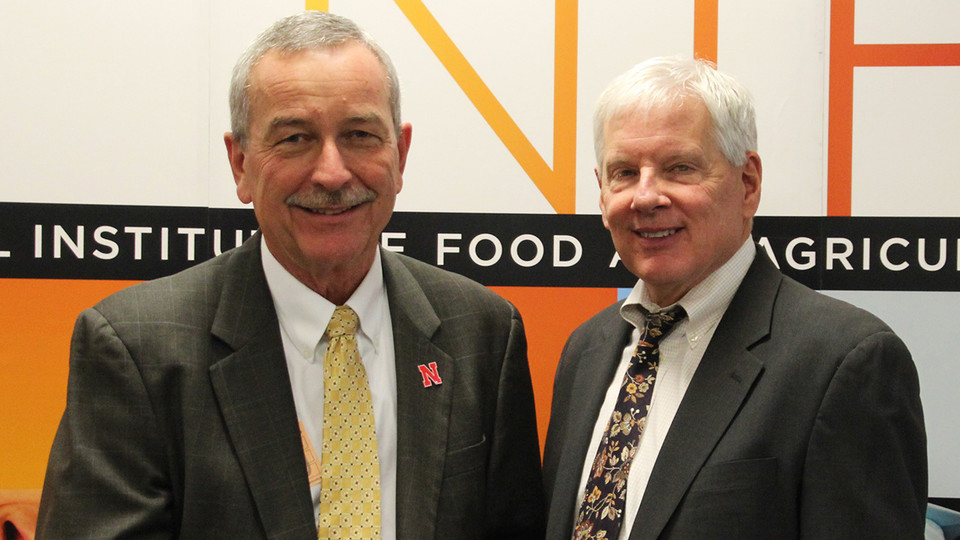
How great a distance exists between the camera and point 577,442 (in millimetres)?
1818

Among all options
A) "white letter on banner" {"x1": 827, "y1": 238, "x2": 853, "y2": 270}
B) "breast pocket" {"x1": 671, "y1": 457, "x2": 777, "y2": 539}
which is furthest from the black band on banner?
"breast pocket" {"x1": 671, "y1": 457, "x2": 777, "y2": 539}

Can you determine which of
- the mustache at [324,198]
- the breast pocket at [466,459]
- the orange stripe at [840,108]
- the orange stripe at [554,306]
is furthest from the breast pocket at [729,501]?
the orange stripe at [840,108]

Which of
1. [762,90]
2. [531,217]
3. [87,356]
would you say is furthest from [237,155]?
[762,90]

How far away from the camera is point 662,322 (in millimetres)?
1786

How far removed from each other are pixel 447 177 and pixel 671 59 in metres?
0.95

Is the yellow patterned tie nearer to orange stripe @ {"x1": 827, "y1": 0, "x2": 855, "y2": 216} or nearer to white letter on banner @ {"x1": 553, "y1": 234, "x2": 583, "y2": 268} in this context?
white letter on banner @ {"x1": 553, "y1": 234, "x2": 583, "y2": 268}

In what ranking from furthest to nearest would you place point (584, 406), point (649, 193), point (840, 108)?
point (840, 108)
point (584, 406)
point (649, 193)

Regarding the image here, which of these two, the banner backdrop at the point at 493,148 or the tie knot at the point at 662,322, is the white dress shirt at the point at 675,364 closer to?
the tie knot at the point at 662,322

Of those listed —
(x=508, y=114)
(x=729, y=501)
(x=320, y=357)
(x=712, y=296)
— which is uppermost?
(x=508, y=114)

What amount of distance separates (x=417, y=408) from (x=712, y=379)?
0.57m

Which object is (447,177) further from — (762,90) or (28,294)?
(28,294)

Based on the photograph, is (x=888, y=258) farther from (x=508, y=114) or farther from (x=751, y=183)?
(x=508, y=114)

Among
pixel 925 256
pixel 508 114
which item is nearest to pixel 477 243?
pixel 508 114

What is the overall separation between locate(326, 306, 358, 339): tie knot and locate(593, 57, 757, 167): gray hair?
66 centimetres
